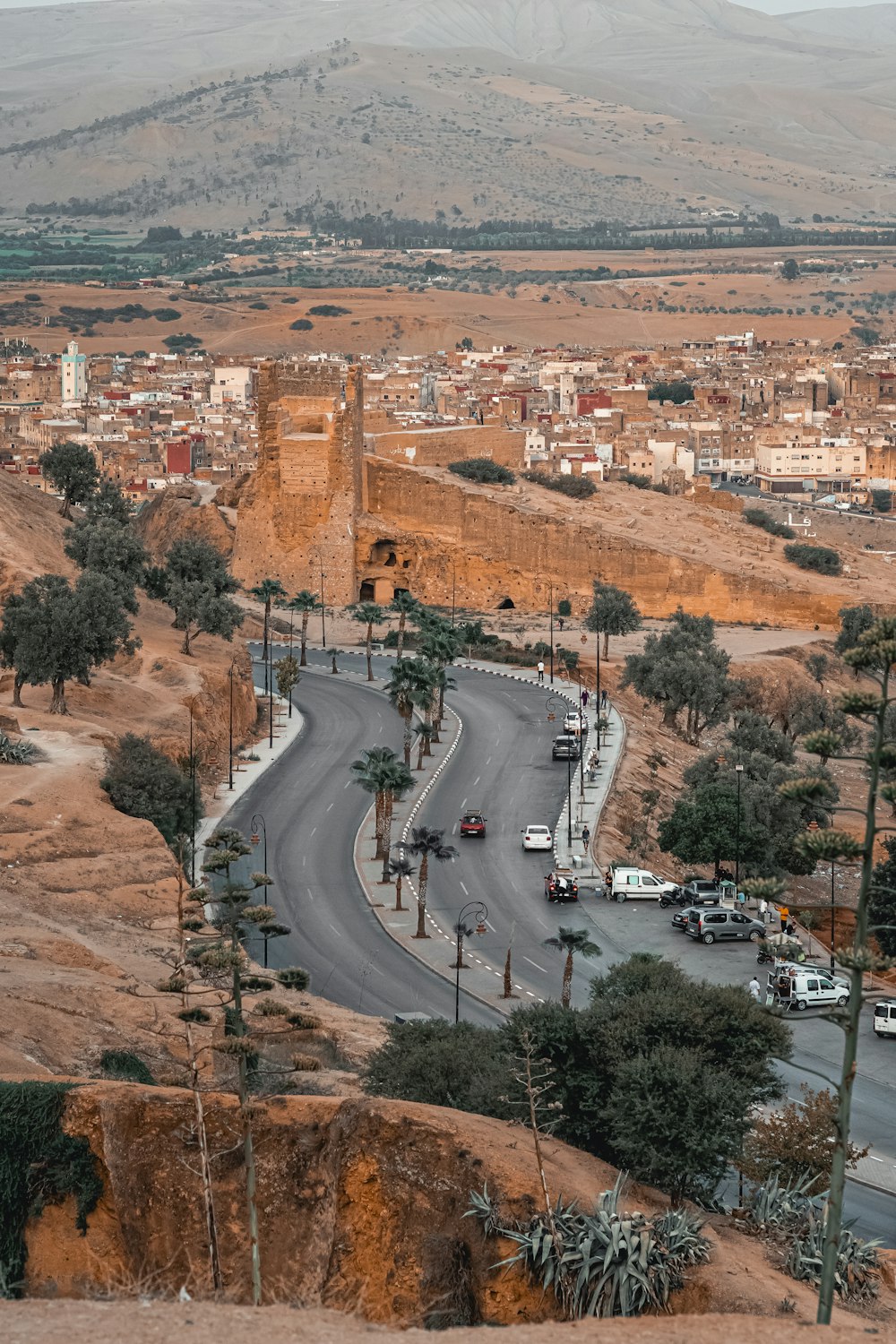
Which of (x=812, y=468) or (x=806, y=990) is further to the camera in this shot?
(x=812, y=468)

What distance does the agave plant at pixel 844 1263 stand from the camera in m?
17.5

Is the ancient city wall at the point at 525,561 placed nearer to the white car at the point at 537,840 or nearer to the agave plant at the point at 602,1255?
the white car at the point at 537,840

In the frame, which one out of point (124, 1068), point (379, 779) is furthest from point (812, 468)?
point (124, 1068)

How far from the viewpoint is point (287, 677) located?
50.1m

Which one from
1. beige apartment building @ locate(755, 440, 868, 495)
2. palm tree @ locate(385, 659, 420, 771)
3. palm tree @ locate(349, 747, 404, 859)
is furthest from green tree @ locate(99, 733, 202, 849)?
beige apartment building @ locate(755, 440, 868, 495)

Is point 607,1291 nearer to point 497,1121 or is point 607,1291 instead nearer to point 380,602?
point 497,1121

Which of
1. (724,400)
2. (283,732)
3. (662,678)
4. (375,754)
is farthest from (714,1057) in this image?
(724,400)

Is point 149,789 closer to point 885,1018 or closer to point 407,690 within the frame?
point 407,690

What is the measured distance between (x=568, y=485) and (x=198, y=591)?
25882mm

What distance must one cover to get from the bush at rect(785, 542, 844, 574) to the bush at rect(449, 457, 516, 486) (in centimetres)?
945

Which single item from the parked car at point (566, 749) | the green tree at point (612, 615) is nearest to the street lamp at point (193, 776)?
the parked car at point (566, 749)

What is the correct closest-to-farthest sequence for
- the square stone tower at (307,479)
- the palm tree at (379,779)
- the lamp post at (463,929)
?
the lamp post at (463,929) < the palm tree at (379,779) < the square stone tower at (307,479)

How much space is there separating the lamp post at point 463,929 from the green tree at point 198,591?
52.5 feet

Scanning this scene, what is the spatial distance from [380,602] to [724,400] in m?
59.1
